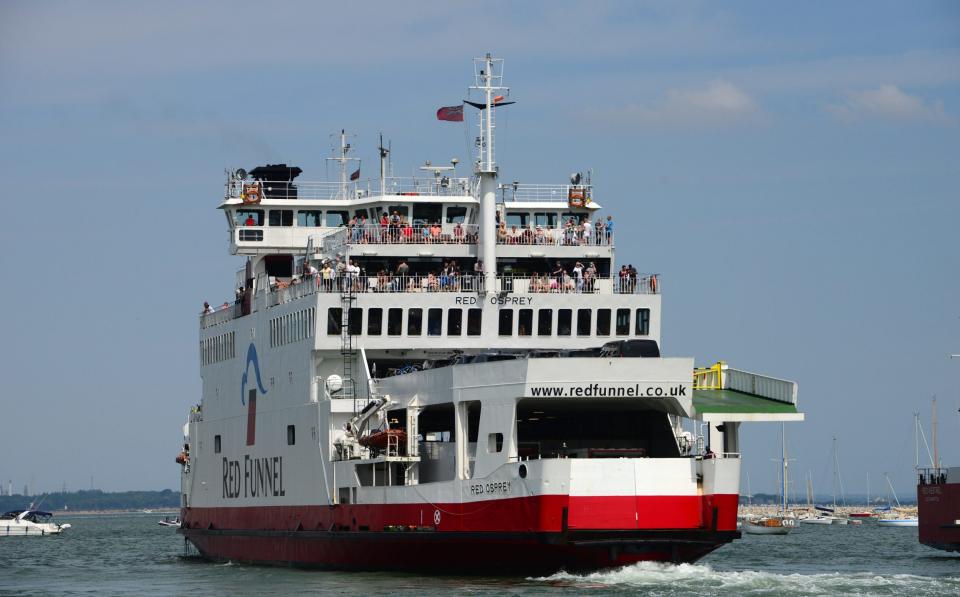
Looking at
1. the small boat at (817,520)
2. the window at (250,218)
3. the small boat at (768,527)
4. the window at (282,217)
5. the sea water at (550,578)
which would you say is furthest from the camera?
the small boat at (817,520)

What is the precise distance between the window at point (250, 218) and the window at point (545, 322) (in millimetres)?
11910

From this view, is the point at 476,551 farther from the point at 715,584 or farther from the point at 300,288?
the point at 300,288

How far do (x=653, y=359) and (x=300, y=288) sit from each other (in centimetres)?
1146

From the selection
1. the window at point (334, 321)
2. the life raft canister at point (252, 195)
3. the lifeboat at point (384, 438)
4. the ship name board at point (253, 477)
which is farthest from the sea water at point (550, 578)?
the life raft canister at point (252, 195)

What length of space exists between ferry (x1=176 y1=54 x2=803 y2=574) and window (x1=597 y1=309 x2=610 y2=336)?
0.02 m

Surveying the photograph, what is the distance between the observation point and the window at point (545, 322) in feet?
135

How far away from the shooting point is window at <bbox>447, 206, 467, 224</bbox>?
149 ft

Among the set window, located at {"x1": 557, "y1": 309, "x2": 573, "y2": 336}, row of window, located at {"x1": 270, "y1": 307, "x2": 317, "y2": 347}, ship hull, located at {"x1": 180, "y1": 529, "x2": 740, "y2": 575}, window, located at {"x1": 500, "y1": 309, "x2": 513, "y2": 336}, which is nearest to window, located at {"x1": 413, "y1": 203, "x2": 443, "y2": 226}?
row of window, located at {"x1": 270, "y1": 307, "x2": 317, "y2": 347}

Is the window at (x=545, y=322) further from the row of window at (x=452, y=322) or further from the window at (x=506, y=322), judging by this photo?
the window at (x=506, y=322)

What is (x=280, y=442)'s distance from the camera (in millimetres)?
44344

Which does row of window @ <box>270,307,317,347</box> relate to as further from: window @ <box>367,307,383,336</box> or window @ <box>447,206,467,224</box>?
window @ <box>447,206,467,224</box>

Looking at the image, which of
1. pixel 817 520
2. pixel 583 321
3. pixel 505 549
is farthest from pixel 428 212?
pixel 817 520

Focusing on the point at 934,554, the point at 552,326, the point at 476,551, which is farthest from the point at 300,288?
the point at 934,554

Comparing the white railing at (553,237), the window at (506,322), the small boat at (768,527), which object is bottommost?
the small boat at (768,527)
